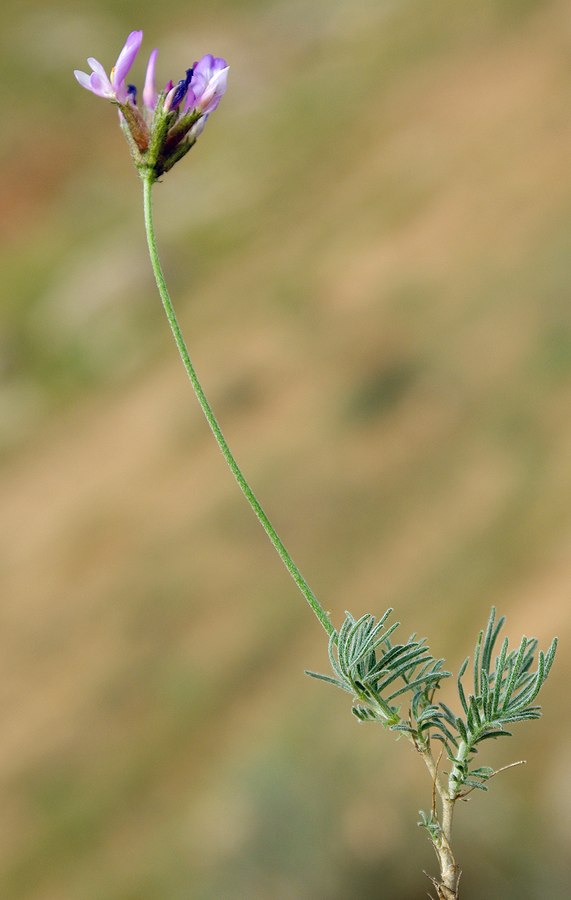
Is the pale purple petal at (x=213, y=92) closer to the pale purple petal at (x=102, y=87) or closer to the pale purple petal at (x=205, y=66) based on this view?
the pale purple petal at (x=205, y=66)

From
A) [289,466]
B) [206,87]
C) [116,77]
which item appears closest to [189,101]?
[206,87]

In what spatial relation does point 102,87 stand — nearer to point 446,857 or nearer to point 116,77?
point 116,77

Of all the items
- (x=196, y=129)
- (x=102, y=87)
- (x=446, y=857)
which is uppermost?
(x=102, y=87)

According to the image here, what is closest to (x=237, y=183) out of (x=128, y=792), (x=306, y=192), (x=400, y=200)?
(x=306, y=192)

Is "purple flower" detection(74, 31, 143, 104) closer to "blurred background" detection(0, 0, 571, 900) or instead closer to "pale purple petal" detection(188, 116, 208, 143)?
"pale purple petal" detection(188, 116, 208, 143)

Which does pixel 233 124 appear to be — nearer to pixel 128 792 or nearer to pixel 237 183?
pixel 237 183

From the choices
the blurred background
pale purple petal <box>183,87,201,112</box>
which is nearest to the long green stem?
pale purple petal <box>183,87,201,112</box>

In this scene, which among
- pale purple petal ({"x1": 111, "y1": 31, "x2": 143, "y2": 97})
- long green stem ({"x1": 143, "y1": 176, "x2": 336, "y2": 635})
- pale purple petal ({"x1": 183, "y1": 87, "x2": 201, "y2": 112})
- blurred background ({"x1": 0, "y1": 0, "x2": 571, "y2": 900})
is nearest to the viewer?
long green stem ({"x1": 143, "y1": 176, "x2": 336, "y2": 635})

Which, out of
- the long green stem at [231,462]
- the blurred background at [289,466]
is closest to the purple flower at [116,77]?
the long green stem at [231,462]
